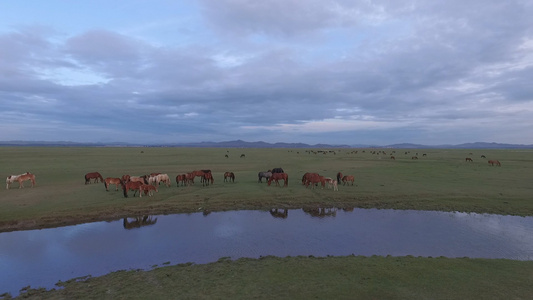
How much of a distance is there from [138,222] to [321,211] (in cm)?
1067

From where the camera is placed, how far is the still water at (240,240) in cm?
1052

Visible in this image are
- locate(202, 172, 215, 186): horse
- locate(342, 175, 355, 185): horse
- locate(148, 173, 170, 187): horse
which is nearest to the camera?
locate(148, 173, 170, 187): horse

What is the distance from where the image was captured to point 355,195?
20781 millimetres

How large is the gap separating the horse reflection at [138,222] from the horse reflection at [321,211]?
904 cm

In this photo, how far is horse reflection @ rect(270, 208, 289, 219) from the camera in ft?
54.7

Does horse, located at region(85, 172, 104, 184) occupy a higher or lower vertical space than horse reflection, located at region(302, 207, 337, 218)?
higher

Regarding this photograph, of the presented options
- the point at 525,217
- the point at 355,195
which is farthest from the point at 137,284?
the point at 525,217

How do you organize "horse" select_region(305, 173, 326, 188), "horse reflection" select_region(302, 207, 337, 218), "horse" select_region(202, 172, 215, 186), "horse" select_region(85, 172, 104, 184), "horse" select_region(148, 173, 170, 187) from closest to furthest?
1. "horse reflection" select_region(302, 207, 337, 218)
2. "horse" select_region(148, 173, 170, 187)
3. "horse" select_region(305, 173, 326, 188)
4. "horse" select_region(202, 172, 215, 186)
5. "horse" select_region(85, 172, 104, 184)

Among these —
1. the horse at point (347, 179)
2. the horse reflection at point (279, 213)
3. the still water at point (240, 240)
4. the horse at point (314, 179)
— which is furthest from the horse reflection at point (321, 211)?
the horse at point (347, 179)

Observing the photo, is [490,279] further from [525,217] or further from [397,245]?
[525,217]

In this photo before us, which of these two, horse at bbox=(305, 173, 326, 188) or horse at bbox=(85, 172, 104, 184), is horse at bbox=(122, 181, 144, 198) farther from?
horse at bbox=(305, 173, 326, 188)

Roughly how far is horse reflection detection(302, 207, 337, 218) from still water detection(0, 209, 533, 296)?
128 mm

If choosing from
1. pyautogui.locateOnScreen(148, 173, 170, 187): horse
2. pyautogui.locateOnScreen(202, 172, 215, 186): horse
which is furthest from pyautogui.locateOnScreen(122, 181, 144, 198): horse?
pyautogui.locateOnScreen(202, 172, 215, 186): horse

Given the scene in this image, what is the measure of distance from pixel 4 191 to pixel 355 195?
26.7m
